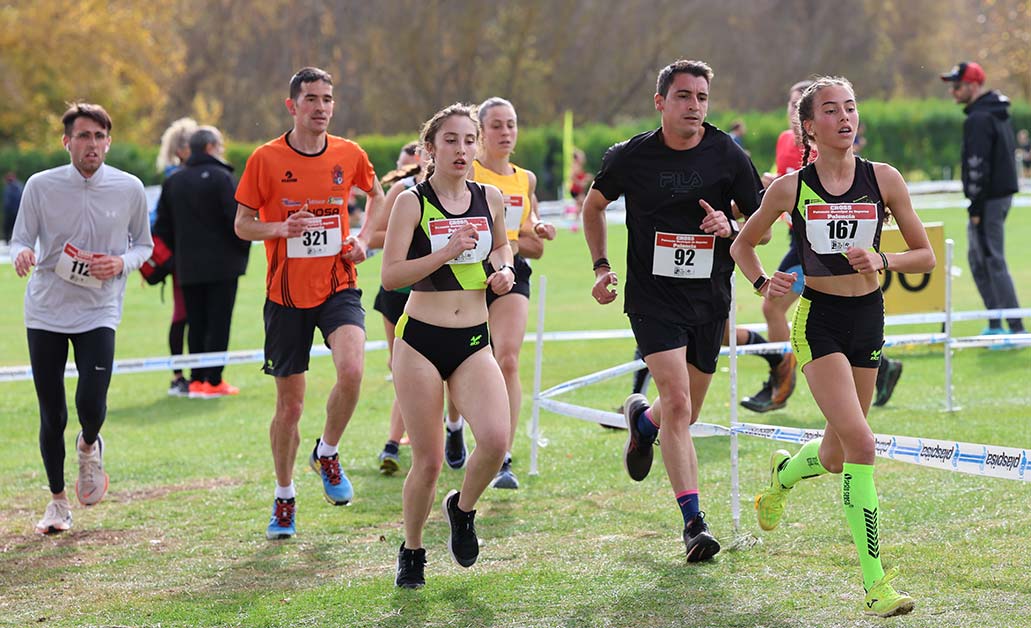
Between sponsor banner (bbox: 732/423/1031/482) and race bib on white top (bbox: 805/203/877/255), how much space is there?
2.74ft

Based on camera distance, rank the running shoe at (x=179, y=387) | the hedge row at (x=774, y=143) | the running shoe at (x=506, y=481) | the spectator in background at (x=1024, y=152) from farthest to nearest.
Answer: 1. the hedge row at (x=774, y=143)
2. the spectator in background at (x=1024, y=152)
3. the running shoe at (x=179, y=387)
4. the running shoe at (x=506, y=481)

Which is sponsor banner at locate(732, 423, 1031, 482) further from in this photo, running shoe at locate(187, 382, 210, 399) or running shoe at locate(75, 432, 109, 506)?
running shoe at locate(187, 382, 210, 399)

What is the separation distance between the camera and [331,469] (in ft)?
24.2

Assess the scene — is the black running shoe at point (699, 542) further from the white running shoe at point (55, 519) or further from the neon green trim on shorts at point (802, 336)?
the white running shoe at point (55, 519)

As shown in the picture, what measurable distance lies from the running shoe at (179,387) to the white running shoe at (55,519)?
5296 mm

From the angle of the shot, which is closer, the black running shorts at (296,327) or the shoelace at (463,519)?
the shoelace at (463,519)

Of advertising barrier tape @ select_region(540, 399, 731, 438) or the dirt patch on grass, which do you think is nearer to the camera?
advertising barrier tape @ select_region(540, 399, 731, 438)

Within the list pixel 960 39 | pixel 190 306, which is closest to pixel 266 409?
pixel 190 306

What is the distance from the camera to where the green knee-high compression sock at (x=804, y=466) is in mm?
6164

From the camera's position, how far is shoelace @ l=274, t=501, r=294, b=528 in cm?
712

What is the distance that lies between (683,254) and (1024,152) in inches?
1536

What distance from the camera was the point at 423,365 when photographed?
5848mm

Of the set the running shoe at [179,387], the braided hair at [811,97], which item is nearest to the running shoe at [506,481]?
the braided hair at [811,97]

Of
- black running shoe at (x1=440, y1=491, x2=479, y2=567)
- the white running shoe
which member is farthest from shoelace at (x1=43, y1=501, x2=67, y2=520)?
black running shoe at (x1=440, y1=491, x2=479, y2=567)
